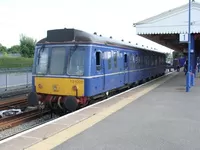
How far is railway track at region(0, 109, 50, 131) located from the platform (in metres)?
2.26

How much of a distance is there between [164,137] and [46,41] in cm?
620

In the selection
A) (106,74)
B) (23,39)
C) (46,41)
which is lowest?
(106,74)

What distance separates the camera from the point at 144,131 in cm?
686

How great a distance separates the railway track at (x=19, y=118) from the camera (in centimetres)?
948

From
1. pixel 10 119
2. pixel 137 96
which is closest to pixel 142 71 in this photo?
pixel 137 96

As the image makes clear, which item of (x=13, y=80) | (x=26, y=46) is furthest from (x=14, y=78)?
(x=26, y=46)

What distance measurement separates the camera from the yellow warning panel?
33.7ft

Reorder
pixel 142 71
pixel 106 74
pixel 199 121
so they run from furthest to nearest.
→ pixel 142 71 → pixel 106 74 → pixel 199 121

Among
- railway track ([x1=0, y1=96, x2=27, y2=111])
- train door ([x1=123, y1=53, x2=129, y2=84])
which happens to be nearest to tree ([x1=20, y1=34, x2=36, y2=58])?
railway track ([x1=0, y1=96, x2=27, y2=111])

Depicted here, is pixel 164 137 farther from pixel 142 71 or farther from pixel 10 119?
pixel 142 71

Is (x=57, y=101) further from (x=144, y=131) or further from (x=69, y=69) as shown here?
(x=144, y=131)

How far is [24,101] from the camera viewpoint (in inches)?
556

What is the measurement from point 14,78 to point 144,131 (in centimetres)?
1226

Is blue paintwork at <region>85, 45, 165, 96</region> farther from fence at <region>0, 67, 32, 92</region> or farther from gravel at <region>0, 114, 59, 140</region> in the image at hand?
fence at <region>0, 67, 32, 92</region>
